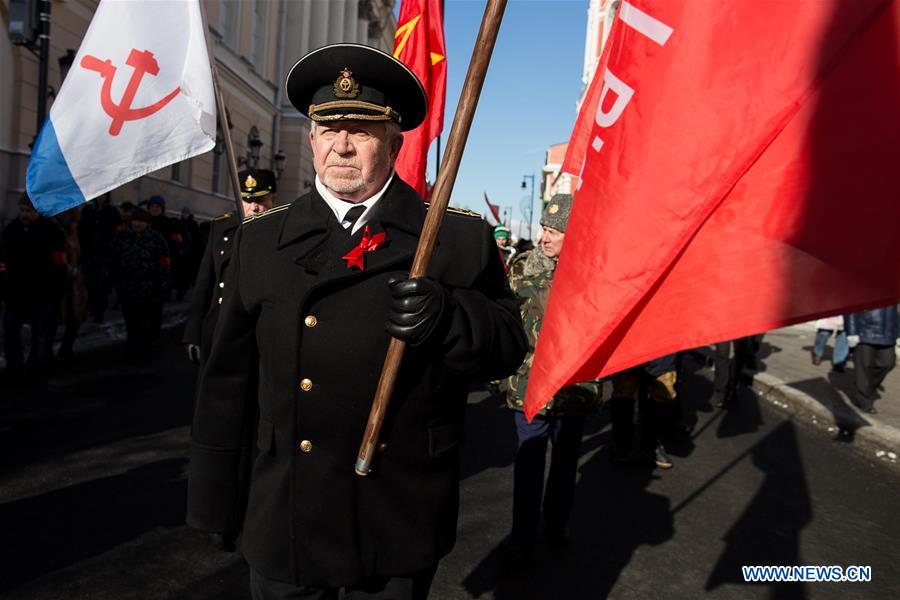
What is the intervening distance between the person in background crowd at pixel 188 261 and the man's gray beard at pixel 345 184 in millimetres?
13270

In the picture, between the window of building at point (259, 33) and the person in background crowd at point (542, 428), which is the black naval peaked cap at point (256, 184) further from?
the window of building at point (259, 33)

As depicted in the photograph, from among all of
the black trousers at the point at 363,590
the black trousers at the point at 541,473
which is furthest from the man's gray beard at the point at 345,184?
the black trousers at the point at 541,473

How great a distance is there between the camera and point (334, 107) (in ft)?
6.88

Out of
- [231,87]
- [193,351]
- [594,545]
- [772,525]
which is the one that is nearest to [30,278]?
[193,351]

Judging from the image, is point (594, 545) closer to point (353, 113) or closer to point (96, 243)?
point (353, 113)

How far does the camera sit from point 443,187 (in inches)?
74.3

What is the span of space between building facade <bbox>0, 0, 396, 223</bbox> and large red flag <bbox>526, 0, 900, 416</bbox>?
799 centimetres

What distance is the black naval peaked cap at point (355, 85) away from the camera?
2100 mm

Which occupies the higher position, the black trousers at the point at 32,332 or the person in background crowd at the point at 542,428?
the person in background crowd at the point at 542,428

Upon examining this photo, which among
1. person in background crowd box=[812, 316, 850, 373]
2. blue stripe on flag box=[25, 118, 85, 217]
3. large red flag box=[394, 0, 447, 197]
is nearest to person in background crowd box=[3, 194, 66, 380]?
large red flag box=[394, 0, 447, 197]

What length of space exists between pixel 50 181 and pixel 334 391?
94.7 inches

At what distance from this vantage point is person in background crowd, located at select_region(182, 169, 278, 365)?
4.59 m

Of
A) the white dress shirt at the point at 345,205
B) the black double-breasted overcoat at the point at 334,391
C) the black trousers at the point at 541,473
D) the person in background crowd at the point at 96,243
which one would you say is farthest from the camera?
the person in background crowd at the point at 96,243

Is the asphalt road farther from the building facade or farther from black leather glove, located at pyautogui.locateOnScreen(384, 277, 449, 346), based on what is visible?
the building facade
